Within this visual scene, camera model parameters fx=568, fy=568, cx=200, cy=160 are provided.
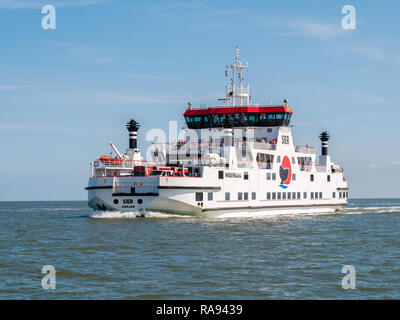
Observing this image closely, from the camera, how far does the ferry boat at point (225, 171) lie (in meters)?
42.2

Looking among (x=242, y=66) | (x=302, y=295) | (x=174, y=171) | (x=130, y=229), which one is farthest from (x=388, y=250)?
(x=242, y=66)

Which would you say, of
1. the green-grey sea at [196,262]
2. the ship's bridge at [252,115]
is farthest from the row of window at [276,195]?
the ship's bridge at [252,115]

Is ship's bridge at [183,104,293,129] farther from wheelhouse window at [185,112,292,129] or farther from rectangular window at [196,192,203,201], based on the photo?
rectangular window at [196,192,203,201]

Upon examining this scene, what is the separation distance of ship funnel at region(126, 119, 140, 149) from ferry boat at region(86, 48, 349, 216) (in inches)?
3.3

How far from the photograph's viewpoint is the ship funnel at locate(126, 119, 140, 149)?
4716 cm

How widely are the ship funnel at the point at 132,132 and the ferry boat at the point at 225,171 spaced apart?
0.27 feet

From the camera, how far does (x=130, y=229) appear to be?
34.9 m

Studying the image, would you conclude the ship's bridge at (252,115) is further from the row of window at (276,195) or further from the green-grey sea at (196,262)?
the green-grey sea at (196,262)

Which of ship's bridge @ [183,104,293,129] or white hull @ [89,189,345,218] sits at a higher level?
ship's bridge @ [183,104,293,129]

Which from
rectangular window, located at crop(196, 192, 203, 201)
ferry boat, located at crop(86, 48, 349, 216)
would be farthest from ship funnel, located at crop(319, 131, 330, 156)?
rectangular window, located at crop(196, 192, 203, 201)

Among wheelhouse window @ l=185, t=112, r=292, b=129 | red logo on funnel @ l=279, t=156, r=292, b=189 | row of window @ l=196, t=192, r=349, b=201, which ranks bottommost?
row of window @ l=196, t=192, r=349, b=201

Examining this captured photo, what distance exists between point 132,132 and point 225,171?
859cm
